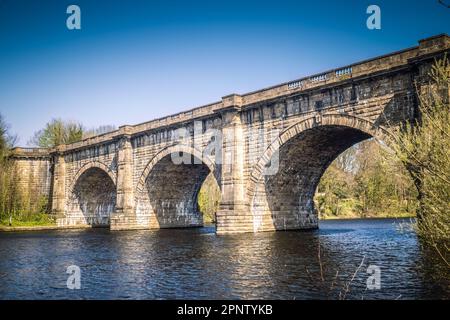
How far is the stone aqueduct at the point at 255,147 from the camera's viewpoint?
2238cm

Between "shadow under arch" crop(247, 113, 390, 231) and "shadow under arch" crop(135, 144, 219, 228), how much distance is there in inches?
321

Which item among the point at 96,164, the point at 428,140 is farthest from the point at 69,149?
the point at 428,140

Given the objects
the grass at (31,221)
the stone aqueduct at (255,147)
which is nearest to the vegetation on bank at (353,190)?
the stone aqueduct at (255,147)

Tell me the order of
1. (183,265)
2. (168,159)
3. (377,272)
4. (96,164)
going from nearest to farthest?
1. (377,272)
2. (183,265)
3. (168,159)
4. (96,164)

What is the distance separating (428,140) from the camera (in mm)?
10750

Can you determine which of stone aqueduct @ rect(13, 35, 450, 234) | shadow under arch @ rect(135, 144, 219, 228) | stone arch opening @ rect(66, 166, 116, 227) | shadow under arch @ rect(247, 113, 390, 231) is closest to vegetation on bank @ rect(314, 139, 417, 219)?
shadow under arch @ rect(135, 144, 219, 228)

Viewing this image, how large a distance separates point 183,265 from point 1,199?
36.7 metres

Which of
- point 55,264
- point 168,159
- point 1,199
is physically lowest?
point 55,264

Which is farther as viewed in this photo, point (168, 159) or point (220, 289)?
point (168, 159)

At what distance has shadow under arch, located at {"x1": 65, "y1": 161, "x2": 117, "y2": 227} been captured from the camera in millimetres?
48750

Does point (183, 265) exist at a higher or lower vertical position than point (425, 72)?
lower

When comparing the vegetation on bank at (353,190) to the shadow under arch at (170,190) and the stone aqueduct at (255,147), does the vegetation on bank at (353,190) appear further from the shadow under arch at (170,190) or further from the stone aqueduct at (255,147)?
the stone aqueduct at (255,147)
